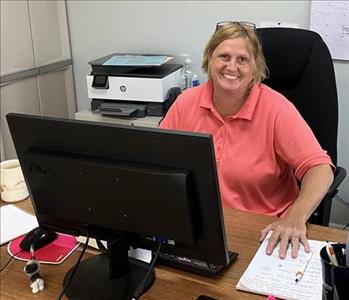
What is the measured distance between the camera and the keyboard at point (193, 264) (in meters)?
1.21

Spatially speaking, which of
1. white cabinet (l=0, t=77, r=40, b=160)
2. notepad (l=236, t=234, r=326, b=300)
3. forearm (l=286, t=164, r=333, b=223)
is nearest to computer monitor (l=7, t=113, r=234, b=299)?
notepad (l=236, t=234, r=326, b=300)

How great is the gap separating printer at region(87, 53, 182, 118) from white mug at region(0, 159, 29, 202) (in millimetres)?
982

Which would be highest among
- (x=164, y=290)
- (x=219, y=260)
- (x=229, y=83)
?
(x=229, y=83)

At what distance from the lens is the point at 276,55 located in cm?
191

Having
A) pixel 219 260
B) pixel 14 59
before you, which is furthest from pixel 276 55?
pixel 14 59

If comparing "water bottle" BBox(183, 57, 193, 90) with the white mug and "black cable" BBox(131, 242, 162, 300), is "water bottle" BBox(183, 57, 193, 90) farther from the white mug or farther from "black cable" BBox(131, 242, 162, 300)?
"black cable" BBox(131, 242, 162, 300)

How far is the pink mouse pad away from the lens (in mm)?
1331

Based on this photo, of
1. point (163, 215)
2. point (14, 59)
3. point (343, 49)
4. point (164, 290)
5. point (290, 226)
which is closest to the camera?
point (163, 215)

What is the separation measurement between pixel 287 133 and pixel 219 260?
2.25 ft

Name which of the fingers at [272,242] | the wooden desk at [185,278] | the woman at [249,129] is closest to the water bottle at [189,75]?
the woman at [249,129]

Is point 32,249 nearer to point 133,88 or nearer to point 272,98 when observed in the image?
point 272,98

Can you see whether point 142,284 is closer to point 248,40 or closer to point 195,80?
point 248,40

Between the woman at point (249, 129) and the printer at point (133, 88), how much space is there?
743 millimetres

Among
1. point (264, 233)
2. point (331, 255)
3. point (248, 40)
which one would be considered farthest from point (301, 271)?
point (248, 40)
